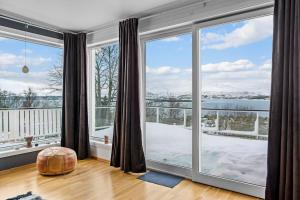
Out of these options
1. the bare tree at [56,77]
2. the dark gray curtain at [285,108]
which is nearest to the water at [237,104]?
the dark gray curtain at [285,108]

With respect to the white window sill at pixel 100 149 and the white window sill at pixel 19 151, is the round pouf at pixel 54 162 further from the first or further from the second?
the white window sill at pixel 100 149

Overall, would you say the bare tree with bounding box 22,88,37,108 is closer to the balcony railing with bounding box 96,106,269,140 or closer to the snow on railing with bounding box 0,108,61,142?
the snow on railing with bounding box 0,108,61,142

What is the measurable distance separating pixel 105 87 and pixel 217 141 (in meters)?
2.28

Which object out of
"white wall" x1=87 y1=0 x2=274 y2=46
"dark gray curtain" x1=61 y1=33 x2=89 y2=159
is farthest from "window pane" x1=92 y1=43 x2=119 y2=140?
"white wall" x1=87 y1=0 x2=274 y2=46

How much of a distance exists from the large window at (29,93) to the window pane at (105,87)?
0.73 m

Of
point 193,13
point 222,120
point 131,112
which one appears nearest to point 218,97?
point 222,120

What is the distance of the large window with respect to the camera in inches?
137

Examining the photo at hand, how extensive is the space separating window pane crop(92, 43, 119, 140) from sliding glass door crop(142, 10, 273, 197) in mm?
800

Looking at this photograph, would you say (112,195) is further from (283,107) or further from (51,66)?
(51,66)

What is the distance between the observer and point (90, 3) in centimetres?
281

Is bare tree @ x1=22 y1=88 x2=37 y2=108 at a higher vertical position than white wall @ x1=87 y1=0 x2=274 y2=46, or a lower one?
lower

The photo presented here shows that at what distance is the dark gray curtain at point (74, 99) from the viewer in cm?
392

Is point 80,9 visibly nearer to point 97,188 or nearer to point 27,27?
point 27,27

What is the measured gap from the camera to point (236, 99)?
9.00 ft
